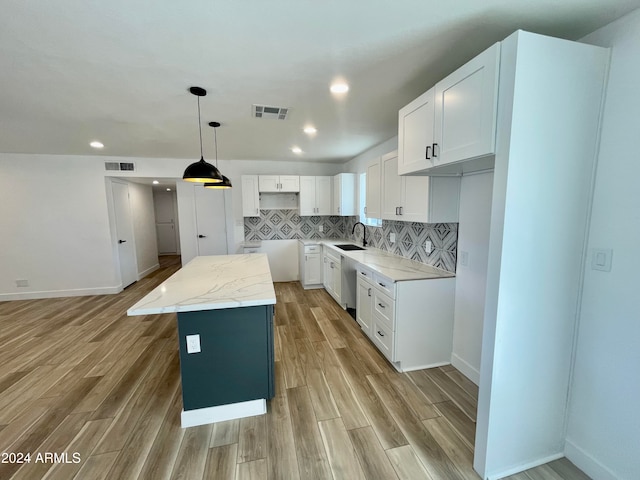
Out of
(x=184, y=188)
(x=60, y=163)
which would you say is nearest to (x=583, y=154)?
(x=184, y=188)

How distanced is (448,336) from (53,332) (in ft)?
15.3

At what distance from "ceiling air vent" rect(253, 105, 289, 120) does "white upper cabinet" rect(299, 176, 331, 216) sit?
2.31m

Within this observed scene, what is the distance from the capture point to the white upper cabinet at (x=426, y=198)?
2396mm

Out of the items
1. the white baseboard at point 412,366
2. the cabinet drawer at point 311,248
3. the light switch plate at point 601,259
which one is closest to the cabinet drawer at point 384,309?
the white baseboard at point 412,366

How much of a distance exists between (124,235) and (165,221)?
352 centimetres

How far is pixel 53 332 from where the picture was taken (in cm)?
332

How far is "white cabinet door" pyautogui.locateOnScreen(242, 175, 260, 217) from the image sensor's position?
4906 mm

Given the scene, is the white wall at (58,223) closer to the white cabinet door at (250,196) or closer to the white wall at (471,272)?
the white cabinet door at (250,196)

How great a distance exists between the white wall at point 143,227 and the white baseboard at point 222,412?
17.0ft

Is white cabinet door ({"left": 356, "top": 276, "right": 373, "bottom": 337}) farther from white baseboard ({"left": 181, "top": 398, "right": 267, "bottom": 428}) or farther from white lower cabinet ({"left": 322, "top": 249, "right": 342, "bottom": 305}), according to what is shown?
white baseboard ({"left": 181, "top": 398, "right": 267, "bottom": 428})

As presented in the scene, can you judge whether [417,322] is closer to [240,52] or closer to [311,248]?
[240,52]

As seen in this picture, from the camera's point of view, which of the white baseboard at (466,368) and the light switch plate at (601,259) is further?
the white baseboard at (466,368)

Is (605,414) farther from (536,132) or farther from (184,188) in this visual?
(184,188)

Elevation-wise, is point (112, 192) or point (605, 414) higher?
point (112, 192)
